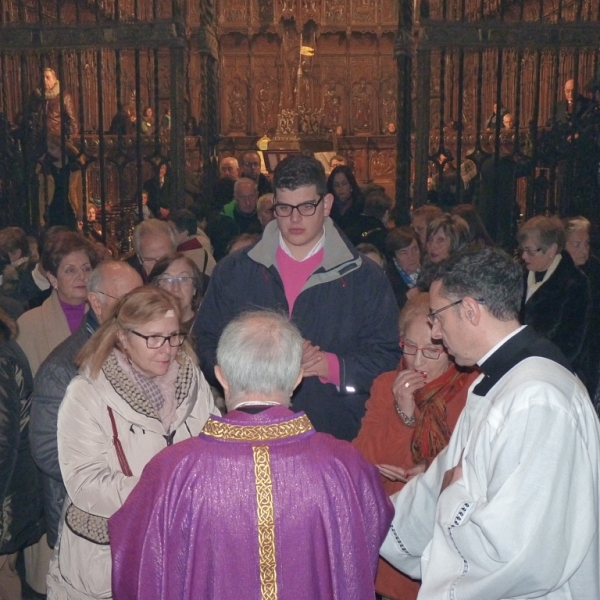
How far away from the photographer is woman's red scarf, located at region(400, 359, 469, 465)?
3.28 m

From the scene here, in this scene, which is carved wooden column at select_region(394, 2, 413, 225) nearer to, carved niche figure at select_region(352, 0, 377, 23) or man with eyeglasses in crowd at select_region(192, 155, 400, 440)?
man with eyeglasses in crowd at select_region(192, 155, 400, 440)

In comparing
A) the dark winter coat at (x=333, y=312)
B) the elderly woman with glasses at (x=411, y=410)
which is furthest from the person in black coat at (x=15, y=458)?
the elderly woman with glasses at (x=411, y=410)

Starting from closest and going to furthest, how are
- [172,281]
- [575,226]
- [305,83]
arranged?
[172,281], [575,226], [305,83]

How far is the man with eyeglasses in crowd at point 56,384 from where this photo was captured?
3410 mm

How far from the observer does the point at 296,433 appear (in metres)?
2.45

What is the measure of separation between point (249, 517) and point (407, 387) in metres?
1.18

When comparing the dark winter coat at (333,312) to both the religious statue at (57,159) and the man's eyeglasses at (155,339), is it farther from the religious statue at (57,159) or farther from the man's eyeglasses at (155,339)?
the religious statue at (57,159)

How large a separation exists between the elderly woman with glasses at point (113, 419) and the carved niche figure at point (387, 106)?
1252cm

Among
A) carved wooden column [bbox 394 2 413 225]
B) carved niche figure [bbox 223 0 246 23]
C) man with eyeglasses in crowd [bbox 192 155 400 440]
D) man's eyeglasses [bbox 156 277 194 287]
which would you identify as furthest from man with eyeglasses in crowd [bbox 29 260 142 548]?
carved niche figure [bbox 223 0 246 23]

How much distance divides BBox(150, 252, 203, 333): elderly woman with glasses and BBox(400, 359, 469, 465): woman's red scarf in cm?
153

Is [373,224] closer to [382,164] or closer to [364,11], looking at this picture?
[382,164]

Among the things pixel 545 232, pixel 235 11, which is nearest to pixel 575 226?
pixel 545 232

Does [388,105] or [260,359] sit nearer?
[260,359]

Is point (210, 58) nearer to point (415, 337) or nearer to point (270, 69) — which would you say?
point (415, 337)
